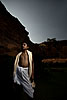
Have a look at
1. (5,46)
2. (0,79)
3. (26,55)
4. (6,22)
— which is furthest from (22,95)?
(6,22)

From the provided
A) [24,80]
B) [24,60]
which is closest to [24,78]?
[24,80]

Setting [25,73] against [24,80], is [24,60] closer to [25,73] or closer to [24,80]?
[25,73]

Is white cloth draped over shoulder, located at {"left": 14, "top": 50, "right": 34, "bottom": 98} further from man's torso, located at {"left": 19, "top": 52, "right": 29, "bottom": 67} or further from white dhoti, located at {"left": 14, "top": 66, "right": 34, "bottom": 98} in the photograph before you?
man's torso, located at {"left": 19, "top": 52, "right": 29, "bottom": 67}

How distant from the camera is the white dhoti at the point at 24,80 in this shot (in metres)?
3.50

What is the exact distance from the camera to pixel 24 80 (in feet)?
11.6

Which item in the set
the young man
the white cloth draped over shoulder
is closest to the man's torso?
the young man

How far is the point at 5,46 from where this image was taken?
747 centimetres

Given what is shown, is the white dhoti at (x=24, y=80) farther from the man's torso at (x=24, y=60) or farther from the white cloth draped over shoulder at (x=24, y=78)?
the man's torso at (x=24, y=60)

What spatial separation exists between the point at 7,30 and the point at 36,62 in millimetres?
4149

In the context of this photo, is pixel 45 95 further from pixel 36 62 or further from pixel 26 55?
pixel 36 62

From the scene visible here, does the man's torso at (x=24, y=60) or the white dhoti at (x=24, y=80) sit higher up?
the man's torso at (x=24, y=60)

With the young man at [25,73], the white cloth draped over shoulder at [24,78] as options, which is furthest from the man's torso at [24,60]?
the white cloth draped over shoulder at [24,78]

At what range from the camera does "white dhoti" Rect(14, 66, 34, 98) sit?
3498 mm

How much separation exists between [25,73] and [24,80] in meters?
0.19
